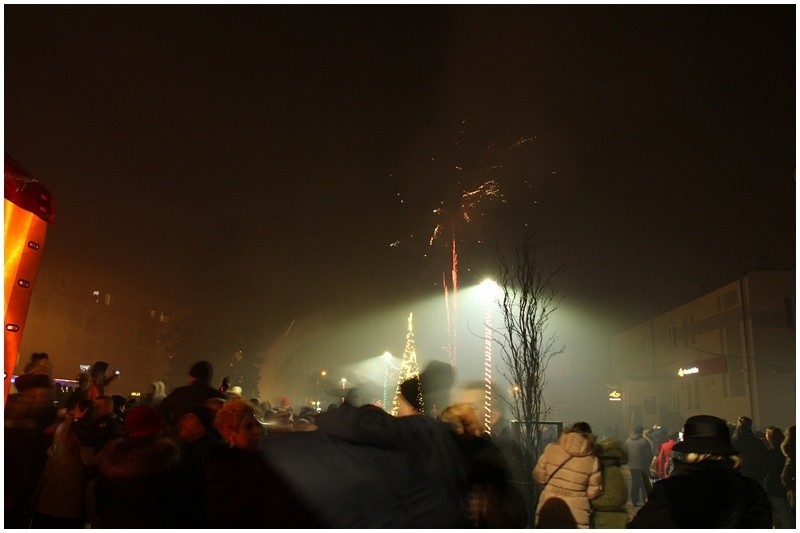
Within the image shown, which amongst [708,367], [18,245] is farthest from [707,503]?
[708,367]

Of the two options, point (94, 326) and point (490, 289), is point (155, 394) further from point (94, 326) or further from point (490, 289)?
point (94, 326)

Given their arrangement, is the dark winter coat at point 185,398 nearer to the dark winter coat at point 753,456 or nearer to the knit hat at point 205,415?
the knit hat at point 205,415

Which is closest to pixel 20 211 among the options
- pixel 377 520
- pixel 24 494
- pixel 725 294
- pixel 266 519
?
pixel 24 494

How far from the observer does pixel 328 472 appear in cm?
321

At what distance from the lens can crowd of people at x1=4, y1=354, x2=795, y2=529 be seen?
3.25 m

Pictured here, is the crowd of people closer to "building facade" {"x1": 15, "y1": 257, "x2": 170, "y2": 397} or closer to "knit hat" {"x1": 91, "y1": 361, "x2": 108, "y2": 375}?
"knit hat" {"x1": 91, "y1": 361, "x2": 108, "y2": 375}

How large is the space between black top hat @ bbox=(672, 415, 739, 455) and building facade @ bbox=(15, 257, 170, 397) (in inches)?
2059

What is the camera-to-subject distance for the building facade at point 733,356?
1325 inches

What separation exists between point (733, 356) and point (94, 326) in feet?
172

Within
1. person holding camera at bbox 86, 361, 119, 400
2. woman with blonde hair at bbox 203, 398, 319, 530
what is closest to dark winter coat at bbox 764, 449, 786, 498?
woman with blonde hair at bbox 203, 398, 319, 530

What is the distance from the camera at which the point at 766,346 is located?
113 ft

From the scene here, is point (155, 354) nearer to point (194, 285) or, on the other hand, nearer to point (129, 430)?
point (194, 285)

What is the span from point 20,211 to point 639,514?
18.2ft

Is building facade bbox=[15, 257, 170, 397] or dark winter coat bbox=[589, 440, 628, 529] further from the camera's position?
building facade bbox=[15, 257, 170, 397]
